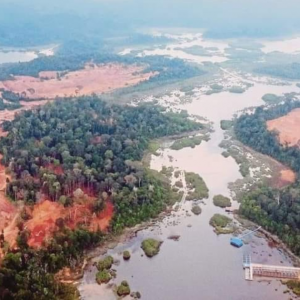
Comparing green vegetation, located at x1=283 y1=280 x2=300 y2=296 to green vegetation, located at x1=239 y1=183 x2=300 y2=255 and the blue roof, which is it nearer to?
green vegetation, located at x1=239 y1=183 x2=300 y2=255

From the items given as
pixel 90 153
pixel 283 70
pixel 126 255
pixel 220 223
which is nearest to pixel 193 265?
pixel 126 255

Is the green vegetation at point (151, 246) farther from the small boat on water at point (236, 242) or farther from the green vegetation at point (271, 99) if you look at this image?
the green vegetation at point (271, 99)

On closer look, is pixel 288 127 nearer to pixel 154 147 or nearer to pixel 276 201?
pixel 154 147

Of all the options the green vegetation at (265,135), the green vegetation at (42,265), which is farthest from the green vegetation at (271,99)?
the green vegetation at (42,265)

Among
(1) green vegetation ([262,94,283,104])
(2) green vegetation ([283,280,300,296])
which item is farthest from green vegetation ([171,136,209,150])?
(2) green vegetation ([283,280,300,296])

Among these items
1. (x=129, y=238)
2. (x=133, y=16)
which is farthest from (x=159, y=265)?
(x=133, y=16)

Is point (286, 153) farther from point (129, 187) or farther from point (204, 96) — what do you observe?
point (204, 96)
